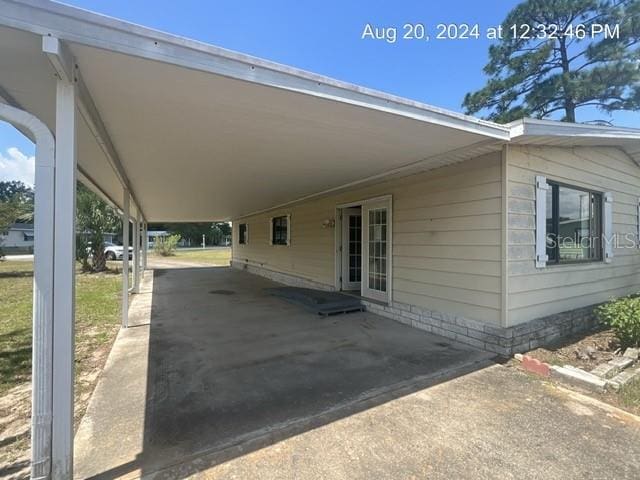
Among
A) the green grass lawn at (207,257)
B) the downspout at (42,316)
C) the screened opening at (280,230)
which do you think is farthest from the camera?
the green grass lawn at (207,257)

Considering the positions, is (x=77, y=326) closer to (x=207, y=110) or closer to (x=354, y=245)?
(x=207, y=110)

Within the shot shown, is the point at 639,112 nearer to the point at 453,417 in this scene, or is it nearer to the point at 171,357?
the point at 453,417

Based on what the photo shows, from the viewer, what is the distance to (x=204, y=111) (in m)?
2.68

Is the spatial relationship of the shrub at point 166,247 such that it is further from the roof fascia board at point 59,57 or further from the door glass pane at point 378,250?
the roof fascia board at point 59,57

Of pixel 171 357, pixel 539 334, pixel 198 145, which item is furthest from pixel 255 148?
pixel 539 334

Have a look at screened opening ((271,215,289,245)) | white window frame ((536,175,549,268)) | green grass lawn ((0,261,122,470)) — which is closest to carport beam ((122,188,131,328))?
green grass lawn ((0,261,122,470))

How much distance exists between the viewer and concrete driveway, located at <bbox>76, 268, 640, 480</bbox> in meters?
1.99

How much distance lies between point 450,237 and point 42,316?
4334 mm

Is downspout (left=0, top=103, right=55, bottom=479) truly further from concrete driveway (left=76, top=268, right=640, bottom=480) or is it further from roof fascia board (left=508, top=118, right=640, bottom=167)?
roof fascia board (left=508, top=118, right=640, bottom=167)

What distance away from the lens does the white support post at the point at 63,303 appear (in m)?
1.81

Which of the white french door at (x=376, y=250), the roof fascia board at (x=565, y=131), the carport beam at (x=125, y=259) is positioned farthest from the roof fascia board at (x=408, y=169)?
the carport beam at (x=125, y=259)

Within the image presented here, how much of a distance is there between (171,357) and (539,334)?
442 cm

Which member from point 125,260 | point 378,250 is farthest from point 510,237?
point 125,260

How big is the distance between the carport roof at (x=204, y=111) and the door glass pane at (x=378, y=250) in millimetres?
1135
